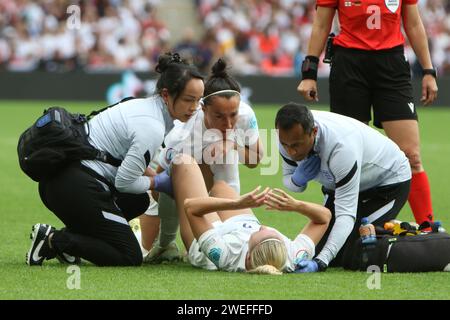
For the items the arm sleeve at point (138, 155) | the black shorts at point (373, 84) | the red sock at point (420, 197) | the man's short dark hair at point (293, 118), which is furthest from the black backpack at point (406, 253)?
the black shorts at point (373, 84)

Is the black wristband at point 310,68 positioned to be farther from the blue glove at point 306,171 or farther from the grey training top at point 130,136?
the grey training top at point 130,136

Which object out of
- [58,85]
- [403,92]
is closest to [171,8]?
[58,85]

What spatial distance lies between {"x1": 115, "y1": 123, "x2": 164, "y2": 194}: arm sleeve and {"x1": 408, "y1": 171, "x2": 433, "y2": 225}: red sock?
2.33 metres

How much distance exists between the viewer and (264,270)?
658 centimetres

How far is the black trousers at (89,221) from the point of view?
275 inches

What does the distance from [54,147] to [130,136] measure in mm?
497

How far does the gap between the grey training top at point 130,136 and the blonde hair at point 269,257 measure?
0.91m

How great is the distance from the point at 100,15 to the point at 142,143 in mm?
20159

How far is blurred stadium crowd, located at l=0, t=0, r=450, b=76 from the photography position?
2517cm

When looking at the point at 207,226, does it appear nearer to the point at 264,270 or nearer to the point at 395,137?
the point at 264,270

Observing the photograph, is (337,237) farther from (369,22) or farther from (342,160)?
(369,22)

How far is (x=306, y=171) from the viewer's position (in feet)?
→ 23.3

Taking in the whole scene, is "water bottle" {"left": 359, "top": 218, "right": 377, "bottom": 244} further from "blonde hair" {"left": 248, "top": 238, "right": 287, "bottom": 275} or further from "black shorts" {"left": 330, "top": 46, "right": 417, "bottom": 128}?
"black shorts" {"left": 330, "top": 46, "right": 417, "bottom": 128}

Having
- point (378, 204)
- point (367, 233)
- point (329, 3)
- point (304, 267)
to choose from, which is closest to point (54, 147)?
point (304, 267)
